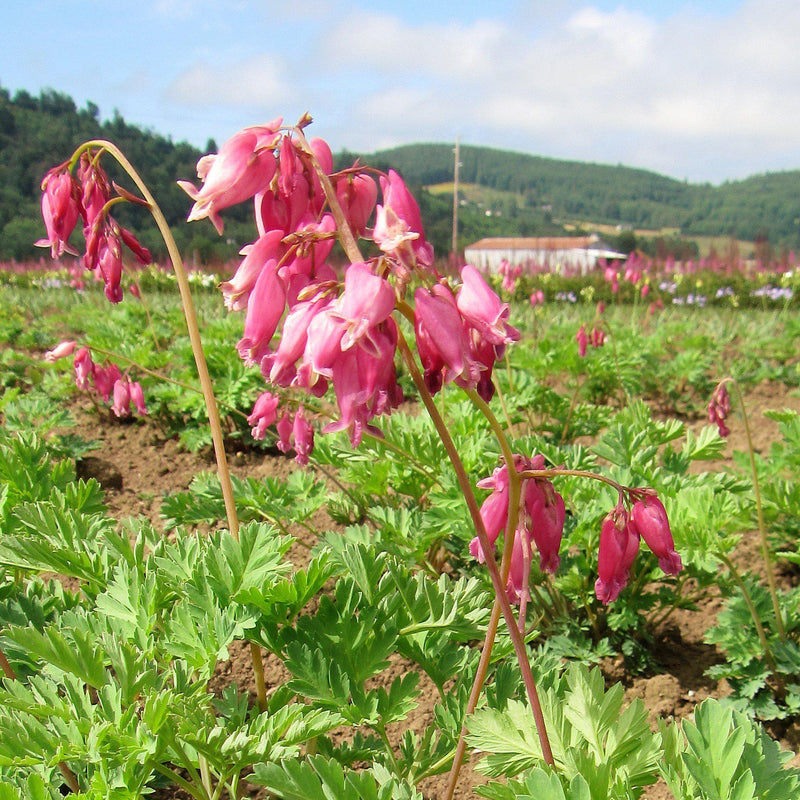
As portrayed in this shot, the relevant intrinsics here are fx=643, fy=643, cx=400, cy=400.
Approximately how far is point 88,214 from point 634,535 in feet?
5.79

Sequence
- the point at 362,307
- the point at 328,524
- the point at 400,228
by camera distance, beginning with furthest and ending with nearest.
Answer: the point at 328,524
the point at 400,228
the point at 362,307

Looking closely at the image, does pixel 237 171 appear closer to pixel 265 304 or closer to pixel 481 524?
pixel 265 304

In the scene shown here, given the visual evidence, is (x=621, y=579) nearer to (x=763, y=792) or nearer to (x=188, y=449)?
(x=763, y=792)

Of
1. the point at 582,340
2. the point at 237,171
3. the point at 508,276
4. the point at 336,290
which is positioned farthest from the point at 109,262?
the point at 508,276

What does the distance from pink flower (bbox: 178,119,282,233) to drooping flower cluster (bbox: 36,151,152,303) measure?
2.90 ft

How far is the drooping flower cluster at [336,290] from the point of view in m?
0.90

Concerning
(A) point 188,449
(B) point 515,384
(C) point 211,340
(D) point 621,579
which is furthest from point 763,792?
(C) point 211,340

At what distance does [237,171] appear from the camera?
1.14 m

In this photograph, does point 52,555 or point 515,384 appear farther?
point 515,384

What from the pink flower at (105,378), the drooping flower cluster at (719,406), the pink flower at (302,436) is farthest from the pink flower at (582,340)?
the pink flower at (105,378)

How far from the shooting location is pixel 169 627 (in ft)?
4.39

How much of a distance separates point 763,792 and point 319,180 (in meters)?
1.26

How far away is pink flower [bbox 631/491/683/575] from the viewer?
4.09ft

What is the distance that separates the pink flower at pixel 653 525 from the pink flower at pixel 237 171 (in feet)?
3.13
